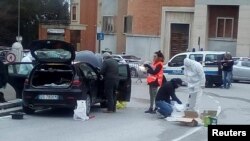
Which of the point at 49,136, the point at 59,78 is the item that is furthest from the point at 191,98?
the point at 49,136

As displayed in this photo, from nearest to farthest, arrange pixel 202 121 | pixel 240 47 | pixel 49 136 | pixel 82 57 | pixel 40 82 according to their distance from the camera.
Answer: pixel 49 136, pixel 202 121, pixel 40 82, pixel 82 57, pixel 240 47

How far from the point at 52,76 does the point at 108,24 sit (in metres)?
48.3

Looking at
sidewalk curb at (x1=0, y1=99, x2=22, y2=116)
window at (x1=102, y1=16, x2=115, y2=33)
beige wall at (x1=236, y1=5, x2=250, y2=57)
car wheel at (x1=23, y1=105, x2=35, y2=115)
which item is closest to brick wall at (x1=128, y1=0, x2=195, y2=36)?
window at (x1=102, y1=16, x2=115, y2=33)

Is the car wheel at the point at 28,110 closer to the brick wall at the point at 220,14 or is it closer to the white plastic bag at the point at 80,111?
the white plastic bag at the point at 80,111

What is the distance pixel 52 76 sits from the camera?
1494 cm

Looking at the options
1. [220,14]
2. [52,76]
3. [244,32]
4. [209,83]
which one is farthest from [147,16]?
[52,76]

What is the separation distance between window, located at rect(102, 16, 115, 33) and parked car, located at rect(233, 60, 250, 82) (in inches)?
1156

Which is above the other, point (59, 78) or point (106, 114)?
point (59, 78)

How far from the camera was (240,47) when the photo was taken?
4919 cm

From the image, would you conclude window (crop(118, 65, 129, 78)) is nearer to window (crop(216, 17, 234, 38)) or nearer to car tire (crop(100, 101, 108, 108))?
car tire (crop(100, 101, 108, 108))

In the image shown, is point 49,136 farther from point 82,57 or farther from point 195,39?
point 195,39

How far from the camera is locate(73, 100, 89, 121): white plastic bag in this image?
44.8ft

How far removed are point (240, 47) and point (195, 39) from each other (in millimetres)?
4065

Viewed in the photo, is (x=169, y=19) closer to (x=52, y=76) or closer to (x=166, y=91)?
(x=52, y=76)
